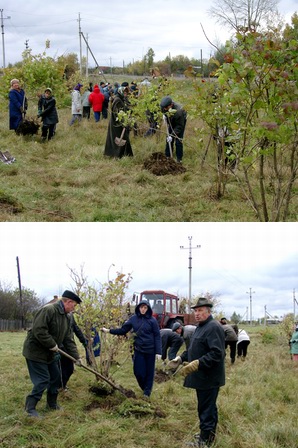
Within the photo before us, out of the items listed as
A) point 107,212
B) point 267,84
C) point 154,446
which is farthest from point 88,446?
point 107,212

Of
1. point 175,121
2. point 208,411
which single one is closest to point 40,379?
point 208,411

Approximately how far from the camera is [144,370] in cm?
626

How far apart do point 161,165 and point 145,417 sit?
6851 mm

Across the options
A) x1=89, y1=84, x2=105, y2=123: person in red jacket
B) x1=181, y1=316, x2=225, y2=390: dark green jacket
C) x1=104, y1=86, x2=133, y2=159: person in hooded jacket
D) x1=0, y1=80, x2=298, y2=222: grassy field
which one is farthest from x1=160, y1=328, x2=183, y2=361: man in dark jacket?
x1=89, y1=84, x2=105, y2=123: person in red jacket

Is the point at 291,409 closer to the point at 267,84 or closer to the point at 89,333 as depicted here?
the point at 89,333

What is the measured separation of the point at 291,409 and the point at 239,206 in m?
4.24

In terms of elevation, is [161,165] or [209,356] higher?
[161,165]

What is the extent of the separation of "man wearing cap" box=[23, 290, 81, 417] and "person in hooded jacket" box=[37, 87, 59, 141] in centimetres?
889

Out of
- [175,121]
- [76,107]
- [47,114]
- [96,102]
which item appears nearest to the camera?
[175,121]

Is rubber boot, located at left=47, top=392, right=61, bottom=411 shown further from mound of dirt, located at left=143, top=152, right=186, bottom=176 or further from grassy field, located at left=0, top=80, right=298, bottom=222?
mound of dirt, located at left=143, top=152, right=186, bottom=176

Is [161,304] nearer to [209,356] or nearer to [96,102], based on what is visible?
[96,102]

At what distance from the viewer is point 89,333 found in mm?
6359

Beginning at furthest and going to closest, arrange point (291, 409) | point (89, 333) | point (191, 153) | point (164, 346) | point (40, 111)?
1. point (40, 111)
2. point (191, 153)
3. point (164, 346)
4. point (89, 333)
5. point (291, 409)

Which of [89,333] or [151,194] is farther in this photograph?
[151,194]
